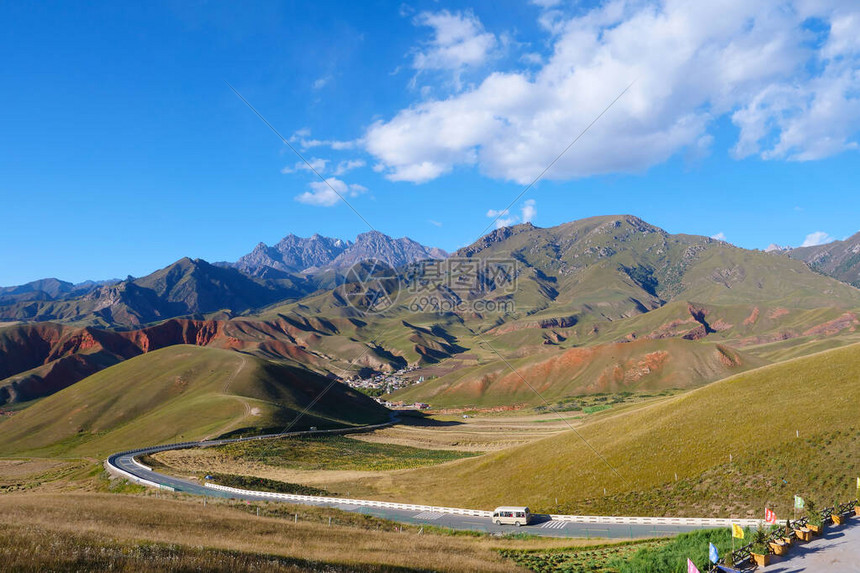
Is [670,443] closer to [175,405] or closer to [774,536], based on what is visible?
[774,536]

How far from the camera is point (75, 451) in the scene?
349ft

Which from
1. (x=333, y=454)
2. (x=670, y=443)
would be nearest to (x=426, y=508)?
(x=670, y=443)

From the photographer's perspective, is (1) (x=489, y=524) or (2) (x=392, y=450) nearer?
(1) (x=489, y=524)

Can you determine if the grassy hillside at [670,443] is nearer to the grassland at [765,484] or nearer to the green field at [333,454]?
the grassland at [765,484]

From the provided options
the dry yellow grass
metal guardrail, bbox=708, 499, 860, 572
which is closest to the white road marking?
the dry yellow grass

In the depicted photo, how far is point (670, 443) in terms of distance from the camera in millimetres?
49406

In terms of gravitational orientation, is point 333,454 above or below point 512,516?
below

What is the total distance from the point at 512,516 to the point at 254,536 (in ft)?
81.8

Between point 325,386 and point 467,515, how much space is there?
128 meters

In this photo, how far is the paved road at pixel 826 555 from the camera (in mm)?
19734

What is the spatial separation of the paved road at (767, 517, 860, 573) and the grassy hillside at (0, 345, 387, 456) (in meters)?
108

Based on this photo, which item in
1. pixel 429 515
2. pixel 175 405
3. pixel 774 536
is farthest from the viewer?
pixel 175 405

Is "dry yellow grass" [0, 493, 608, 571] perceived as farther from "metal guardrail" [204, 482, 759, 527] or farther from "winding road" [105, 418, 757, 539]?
"metal guardrail" [204, 482, 759, 527]

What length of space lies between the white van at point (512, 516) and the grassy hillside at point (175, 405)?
274 feet
